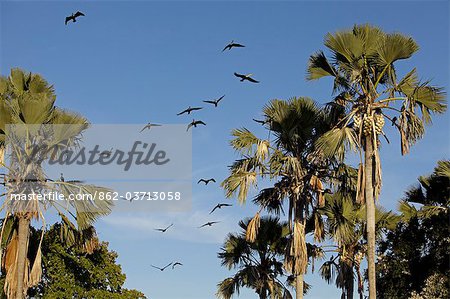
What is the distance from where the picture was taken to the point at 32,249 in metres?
21.4

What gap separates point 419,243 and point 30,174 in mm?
12887

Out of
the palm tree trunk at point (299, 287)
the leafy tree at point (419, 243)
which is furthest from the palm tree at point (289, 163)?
the leafy tree at point (419, 243)

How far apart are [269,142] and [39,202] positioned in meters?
6.30

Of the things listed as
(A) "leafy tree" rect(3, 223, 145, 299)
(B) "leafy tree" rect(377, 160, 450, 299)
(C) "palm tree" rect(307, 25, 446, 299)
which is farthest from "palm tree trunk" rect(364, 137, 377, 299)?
(A) "leafy tree" rect(3, 223, 145, 299)

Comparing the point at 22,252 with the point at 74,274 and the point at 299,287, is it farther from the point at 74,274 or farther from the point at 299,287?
the point at 74,274

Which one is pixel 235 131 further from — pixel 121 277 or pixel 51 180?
pixel 121 277

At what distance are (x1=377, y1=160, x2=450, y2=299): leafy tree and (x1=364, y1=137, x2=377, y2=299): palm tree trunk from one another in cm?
656

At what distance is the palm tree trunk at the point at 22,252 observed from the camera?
16.0 m

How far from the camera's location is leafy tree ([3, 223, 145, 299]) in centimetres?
2550

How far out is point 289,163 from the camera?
17.8 meters

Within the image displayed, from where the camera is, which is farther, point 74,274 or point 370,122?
point 74,274

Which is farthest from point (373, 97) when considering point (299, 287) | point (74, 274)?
point (74, 274)

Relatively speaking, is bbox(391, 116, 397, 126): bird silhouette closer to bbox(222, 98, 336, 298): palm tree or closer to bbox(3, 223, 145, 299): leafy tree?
bbox(222, 98, 336, 298): palm tree

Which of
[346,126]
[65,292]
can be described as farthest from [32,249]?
[346,126]
